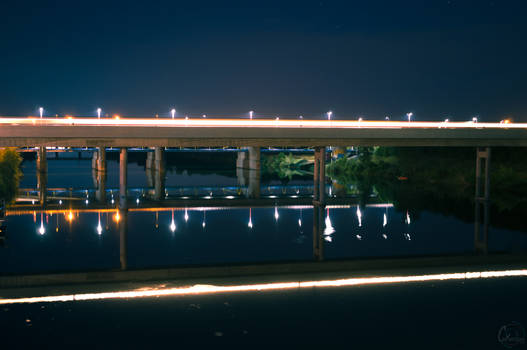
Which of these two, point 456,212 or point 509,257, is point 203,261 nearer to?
point 509,257

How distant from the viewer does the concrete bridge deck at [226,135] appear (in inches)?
1265

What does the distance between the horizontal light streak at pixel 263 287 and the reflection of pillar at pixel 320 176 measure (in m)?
20.0

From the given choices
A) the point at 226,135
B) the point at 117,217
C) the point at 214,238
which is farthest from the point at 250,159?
the point at 214,238

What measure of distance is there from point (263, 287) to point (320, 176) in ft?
74.6

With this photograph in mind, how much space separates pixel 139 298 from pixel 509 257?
57.2 feet

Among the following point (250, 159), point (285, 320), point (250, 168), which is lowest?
point (285, 320)

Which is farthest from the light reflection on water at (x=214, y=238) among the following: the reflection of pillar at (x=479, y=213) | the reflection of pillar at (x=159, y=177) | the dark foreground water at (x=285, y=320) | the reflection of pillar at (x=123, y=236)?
the reflection of pillar at (x=159, y=177)

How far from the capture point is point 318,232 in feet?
93.4

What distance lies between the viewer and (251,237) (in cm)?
2712

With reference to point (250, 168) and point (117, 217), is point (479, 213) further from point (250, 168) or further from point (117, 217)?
point (250, 168)

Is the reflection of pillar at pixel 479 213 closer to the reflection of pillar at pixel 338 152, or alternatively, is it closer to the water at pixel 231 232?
the water at pixel 231 232

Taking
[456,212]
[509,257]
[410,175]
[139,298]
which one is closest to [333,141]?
[456,212]

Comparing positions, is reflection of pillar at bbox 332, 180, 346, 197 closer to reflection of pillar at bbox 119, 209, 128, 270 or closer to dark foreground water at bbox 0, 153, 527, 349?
dark foreground water at bbox 0, 153, 527, 349

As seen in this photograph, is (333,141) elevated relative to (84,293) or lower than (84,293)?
elevated
